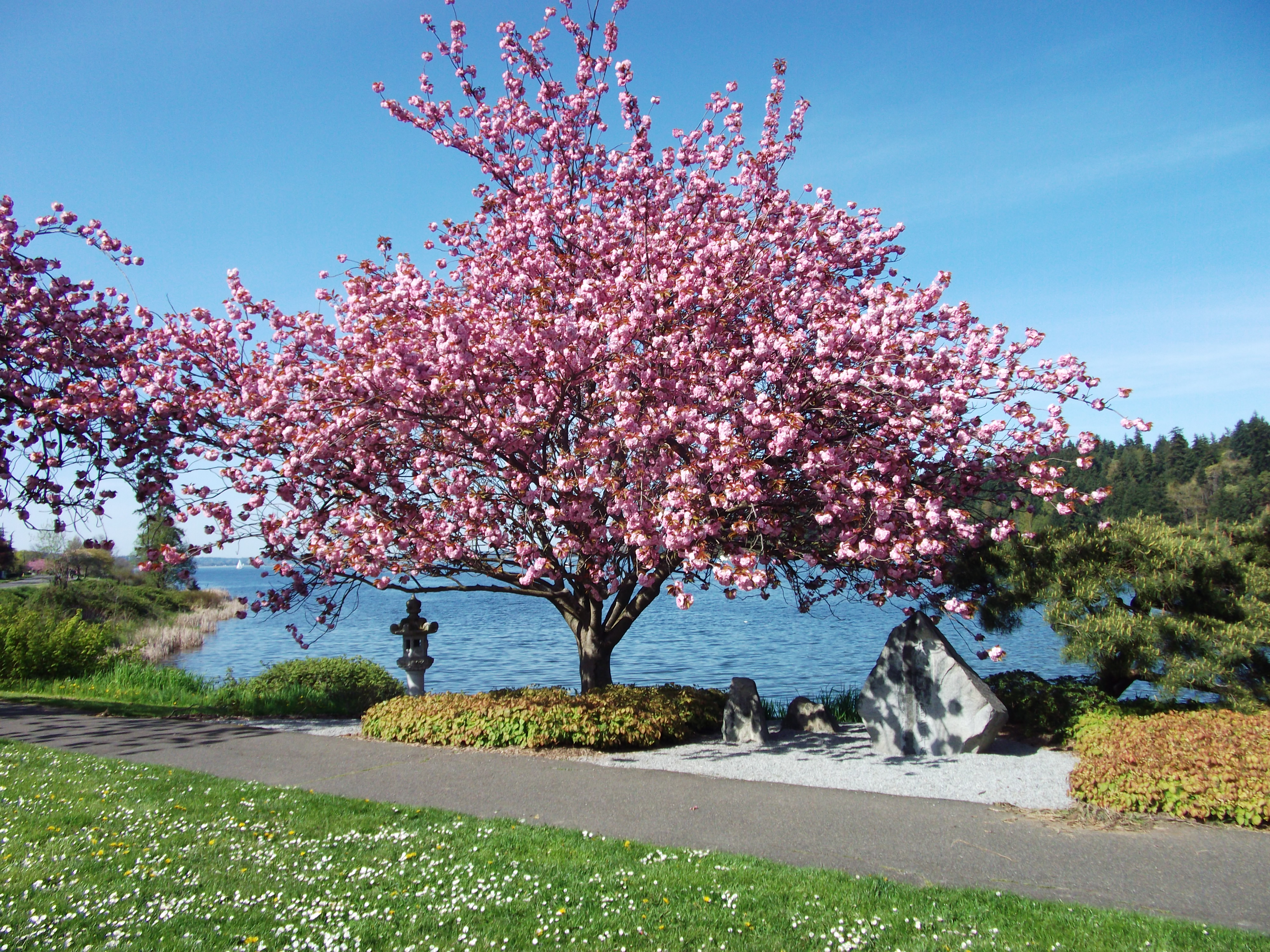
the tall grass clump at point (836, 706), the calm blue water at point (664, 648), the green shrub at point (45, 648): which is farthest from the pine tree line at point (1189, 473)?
the green shrub at point (45, 648)

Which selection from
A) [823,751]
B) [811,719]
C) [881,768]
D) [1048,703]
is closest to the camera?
[881,768]

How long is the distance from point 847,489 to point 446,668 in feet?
59.6

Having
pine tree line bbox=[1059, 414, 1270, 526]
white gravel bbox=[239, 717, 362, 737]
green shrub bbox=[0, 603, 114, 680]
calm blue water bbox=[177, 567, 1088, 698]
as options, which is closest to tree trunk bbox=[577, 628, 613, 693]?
calm blue water bbox=[177, 567, 1088, 698]

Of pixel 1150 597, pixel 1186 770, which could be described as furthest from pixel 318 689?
pixel 1150 597

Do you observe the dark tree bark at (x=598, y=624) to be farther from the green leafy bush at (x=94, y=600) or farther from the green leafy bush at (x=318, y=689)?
the green leafy bush at (x=94, y=600)

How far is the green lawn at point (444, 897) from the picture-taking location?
4.39 meters

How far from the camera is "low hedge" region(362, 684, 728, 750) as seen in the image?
31.2ft

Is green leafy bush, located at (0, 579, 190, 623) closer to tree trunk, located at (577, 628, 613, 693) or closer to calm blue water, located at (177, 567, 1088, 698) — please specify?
calm blue water, located at (177, 567, 1088, 698)

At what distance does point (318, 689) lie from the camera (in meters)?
14.2

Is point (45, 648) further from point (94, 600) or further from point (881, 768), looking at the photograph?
point (881, 768)

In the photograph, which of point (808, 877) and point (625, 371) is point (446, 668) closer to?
point (625, 371)

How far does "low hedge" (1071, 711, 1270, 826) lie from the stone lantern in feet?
28.9

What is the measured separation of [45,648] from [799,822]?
1646 cm

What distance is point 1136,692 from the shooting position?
1575 centimetres
